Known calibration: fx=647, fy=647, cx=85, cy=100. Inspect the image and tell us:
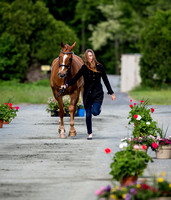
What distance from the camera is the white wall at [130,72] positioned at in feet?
147

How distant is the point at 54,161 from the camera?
1140 centimetres

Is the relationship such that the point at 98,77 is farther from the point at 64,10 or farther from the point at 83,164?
the point at 64,10

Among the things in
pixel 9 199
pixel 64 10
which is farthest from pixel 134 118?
pixel 64 10

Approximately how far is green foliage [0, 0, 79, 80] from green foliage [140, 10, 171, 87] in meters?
6.07

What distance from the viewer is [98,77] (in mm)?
14758

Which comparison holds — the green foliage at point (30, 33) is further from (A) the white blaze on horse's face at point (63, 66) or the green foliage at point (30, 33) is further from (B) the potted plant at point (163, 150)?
(B) the potted plant at point (163, 150)

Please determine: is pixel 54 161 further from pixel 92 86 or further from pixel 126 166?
pixel 92 86

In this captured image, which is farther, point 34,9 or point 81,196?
point 34,9

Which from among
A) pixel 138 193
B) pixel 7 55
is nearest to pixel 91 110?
pixel 138 193

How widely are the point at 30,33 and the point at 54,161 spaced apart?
33.6 metres

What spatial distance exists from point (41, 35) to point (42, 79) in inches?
124

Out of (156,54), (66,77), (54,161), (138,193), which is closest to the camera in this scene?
(138,193)

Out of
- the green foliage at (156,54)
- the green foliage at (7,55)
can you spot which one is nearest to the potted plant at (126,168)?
the green foliage at (156,54)

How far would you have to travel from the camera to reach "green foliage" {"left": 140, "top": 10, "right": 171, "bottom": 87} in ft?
128
